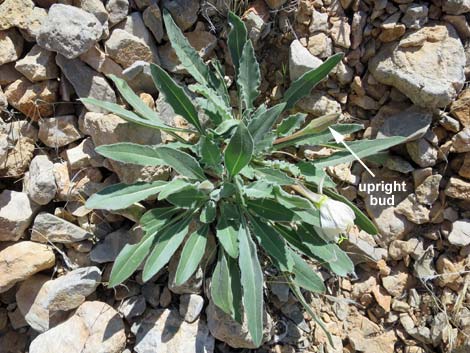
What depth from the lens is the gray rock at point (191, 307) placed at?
242 cm

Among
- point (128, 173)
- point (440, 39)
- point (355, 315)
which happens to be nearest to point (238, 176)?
point (128, 173)

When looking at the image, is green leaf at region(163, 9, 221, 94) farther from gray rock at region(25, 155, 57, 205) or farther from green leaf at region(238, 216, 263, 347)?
gray rock at region(25, 155, 57, 205)

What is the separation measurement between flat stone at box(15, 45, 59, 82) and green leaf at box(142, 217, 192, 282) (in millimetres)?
1044

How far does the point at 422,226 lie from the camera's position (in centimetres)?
267

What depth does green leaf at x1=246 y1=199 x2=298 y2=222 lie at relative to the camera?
6.76 ft

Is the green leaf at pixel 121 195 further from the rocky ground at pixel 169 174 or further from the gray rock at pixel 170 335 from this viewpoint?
the gray rock at pixel 170 335

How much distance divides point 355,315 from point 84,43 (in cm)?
212

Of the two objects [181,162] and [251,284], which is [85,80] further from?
[251,284]

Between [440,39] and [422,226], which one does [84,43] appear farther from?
[422,226]

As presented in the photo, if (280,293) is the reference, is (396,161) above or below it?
above

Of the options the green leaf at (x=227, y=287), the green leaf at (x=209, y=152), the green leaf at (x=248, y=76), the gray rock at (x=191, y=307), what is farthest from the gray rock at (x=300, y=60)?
the gray rock at (x=191, y=307)

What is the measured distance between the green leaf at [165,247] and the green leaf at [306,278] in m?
0.56

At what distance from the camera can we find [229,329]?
2.36 metres

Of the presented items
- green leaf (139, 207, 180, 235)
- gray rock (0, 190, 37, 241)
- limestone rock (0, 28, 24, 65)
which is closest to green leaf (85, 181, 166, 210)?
green leaf (139, 207, 180, 235)
